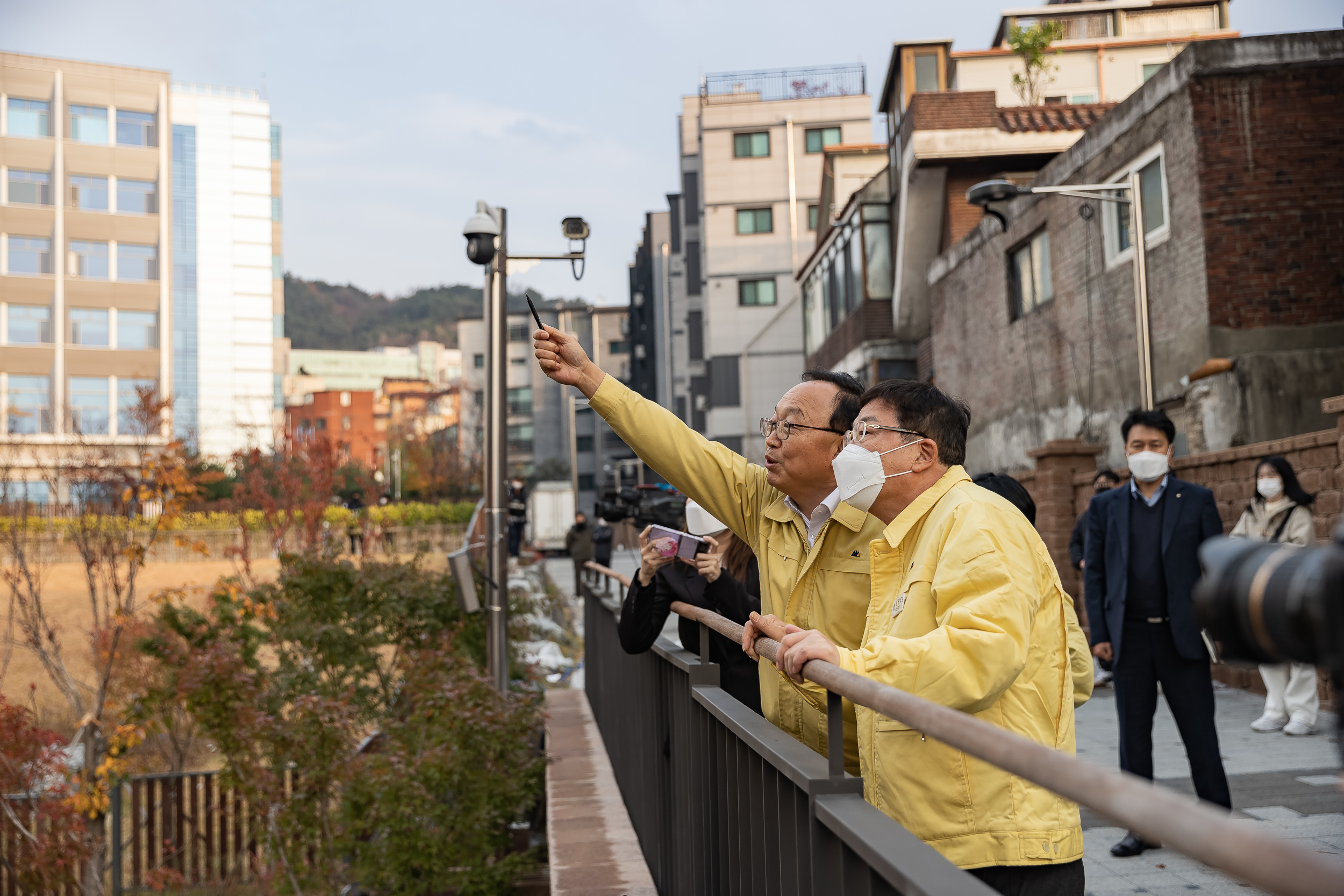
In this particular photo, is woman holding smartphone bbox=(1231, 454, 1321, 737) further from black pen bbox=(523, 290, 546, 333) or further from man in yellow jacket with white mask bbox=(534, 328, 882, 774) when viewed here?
black pen bbox=(523, 290, 546, 333)

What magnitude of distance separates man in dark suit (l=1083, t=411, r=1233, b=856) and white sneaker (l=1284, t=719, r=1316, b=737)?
118 inches

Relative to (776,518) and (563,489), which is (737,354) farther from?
(776,518)

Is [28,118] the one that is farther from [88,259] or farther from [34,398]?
[34,398]

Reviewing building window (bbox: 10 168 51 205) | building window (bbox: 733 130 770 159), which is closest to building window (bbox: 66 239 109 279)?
building window (bbox: 10 168 51 205)

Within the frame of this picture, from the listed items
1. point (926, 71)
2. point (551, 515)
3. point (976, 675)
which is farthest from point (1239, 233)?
point (551, 515)

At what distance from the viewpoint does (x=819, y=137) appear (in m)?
49.4

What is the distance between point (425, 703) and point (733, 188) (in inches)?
1718

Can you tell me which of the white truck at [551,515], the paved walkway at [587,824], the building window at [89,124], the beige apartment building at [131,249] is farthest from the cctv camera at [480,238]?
the building window at [89,124]

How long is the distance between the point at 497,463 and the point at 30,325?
5321cm

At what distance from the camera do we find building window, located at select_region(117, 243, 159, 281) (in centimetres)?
5528

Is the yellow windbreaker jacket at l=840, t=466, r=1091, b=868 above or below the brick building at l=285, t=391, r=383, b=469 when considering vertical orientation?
below

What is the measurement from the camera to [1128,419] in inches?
236

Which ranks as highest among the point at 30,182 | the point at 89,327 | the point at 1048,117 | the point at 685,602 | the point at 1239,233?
the point at 30,182

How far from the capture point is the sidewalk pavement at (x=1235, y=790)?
198 inches
